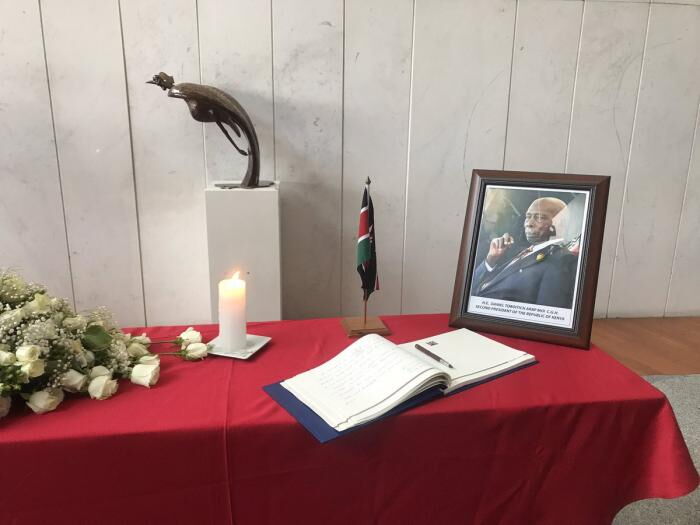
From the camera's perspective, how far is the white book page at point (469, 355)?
100 centimetres

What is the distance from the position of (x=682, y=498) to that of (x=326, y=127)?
1628 millimetres

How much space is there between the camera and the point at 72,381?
88 cm

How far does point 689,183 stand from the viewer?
89.7 inches

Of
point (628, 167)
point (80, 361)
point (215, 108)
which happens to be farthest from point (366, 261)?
point (628, 167)

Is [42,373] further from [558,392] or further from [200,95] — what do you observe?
[200,95]

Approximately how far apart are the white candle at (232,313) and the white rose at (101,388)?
24 centimetres

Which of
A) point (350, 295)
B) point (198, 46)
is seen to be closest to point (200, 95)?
point (198, 46)

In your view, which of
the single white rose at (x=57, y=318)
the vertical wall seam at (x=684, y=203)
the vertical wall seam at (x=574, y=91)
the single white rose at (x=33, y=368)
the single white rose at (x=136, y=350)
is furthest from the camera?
the vertical wall seam at (x=684, y=203)

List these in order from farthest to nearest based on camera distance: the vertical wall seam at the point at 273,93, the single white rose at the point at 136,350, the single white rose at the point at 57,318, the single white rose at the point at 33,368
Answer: the vertical wall seam at the point at 273,93, the single white rose at the point at 136,350, the single white rose at the point at 57,318, the single white rose at the point at 33,368

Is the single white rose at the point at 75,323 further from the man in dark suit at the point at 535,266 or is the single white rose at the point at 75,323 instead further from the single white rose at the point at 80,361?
the man in dark suit at the point at 535,266

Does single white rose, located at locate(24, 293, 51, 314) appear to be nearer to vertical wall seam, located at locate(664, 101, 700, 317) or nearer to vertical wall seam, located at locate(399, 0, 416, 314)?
vertical wall seam, located at locate(399, 0, 416, 314)

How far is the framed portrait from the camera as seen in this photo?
1.16 meters

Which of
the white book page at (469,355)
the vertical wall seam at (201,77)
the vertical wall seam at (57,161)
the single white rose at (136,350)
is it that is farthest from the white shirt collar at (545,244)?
the vertical wall seam at (57,161)

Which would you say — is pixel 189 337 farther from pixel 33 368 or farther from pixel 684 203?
pixel 684 203
